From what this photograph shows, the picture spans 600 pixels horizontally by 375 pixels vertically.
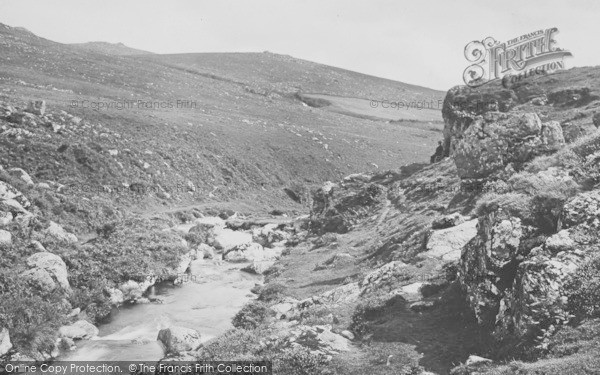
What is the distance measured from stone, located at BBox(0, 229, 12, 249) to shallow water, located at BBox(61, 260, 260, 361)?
752 cm

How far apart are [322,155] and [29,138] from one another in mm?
55470

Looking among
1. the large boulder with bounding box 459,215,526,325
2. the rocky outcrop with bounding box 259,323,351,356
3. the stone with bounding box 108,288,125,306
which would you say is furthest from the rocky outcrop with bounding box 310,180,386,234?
the large boulder with bounding box 459,215,526,325

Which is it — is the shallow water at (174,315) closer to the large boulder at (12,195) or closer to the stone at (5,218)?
the stone at (5,218)

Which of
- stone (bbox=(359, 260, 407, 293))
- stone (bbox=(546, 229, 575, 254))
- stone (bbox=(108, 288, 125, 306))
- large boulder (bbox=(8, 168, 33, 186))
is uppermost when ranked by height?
stone (bbox=(546, 229, 575, 254))

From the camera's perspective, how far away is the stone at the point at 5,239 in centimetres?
2972

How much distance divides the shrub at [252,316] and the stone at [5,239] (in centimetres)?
1413

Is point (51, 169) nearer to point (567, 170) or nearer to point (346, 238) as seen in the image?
point (346, 238)

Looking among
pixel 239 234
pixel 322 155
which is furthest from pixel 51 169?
pixel 322 155

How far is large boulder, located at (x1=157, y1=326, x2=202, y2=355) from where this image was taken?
24172 mm

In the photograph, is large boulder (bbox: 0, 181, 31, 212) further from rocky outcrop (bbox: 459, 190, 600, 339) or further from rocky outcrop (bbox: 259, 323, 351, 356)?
rocky outcrop (bbox: 459, 190, 600, 339)

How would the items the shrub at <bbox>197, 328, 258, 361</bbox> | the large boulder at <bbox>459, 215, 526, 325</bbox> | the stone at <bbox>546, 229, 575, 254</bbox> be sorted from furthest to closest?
the shrub at <bbox>197, 328, 258, 361</bbox>
the large boulder at <bbox>459, 215, 526, 325</bbox>
the stone at <bbox>546, 229, 575, 254</bbox>

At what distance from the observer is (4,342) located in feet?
74.8

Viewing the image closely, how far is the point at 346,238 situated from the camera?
148ft

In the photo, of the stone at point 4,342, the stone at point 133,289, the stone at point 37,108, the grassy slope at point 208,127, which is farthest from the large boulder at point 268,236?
the stone at point 37,108
